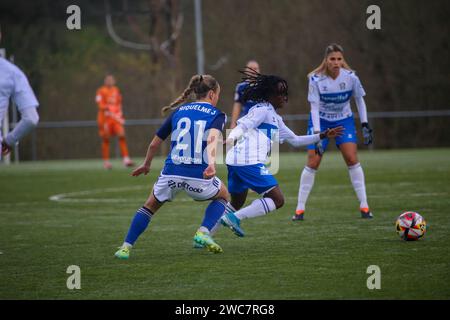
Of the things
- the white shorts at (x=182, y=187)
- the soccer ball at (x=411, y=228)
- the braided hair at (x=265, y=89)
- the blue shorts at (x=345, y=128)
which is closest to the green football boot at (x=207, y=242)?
the white shorts at (x=182, y=187)

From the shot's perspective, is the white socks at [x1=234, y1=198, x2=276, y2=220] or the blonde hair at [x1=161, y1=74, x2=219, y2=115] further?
the white socks at [x1=234, y1=198, x2=276, y2=220]

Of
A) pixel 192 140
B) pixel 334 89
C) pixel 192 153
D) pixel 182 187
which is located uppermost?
pixel 334 89

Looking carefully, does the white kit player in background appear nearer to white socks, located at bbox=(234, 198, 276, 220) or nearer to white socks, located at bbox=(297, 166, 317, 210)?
white socks, located at bbox=(234, 198, 276, 220)

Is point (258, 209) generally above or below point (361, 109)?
below

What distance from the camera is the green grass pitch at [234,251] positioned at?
260 inches

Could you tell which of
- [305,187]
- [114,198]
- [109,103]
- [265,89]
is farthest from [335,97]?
[109,103]

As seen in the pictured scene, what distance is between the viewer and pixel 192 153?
26.7ft

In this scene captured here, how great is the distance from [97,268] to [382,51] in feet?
88.7

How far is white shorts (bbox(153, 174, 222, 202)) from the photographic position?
8.20 metres

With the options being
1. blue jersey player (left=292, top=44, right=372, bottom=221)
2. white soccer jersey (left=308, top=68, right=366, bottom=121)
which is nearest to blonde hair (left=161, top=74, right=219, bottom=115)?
blue jersey player (left=292, top=44, right=372, bottom=221)

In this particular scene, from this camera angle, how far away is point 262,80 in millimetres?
9297

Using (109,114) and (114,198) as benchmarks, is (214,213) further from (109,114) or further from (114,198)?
(109,114)

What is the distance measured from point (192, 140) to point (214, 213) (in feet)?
2.77

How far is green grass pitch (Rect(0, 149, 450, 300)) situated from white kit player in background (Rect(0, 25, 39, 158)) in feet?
3.81
